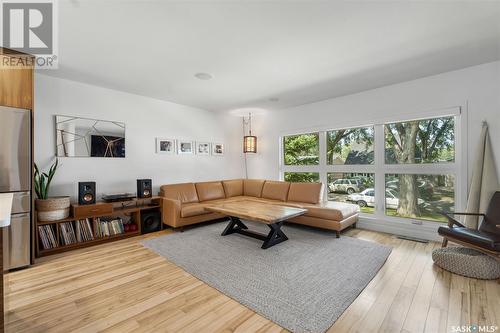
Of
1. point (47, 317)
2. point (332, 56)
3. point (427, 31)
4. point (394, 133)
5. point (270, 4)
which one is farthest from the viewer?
point (394, 133)

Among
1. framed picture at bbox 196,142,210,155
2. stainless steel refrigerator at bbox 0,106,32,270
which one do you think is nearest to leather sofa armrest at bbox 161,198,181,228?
framed picture at bbox 196,142,210,155

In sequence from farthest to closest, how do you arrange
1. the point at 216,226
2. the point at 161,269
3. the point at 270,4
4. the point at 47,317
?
the point at 216,226 < the point at 161,269 < the point at 270,4 < the point at 47,317

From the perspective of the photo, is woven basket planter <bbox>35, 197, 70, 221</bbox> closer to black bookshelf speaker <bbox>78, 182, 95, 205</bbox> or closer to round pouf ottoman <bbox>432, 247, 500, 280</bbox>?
black bookshelf speaker <bbox>78, 182, 95, 205</bbox>

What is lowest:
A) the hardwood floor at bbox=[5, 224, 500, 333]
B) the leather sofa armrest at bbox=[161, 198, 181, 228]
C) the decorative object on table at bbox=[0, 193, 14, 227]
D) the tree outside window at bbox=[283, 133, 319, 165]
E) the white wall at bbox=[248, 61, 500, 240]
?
the hardwood floor at bbox=[5, 224, 500, 333]

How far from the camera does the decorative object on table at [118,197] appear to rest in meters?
3.57

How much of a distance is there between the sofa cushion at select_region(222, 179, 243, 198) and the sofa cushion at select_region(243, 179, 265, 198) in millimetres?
111

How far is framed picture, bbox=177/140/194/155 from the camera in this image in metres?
4.88

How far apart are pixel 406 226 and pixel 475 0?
10.3 feet

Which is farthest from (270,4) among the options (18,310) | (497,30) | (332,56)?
Result: (18,310)

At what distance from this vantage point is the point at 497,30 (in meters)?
2.28

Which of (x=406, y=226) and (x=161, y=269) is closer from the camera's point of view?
(x=161, y=269)

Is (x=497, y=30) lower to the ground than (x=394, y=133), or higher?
higher

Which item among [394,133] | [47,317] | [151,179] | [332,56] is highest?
[332,56]

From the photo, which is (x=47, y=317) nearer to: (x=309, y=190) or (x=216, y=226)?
(x=216, y=226)
